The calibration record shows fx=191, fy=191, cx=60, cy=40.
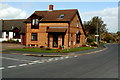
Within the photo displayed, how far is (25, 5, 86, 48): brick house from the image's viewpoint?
1300 inches

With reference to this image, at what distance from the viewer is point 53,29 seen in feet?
110

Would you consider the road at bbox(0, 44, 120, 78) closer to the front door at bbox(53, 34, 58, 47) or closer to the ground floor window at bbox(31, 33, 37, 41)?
the front door at bbox(53, 34, 58, 47)

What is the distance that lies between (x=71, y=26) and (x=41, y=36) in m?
5.74

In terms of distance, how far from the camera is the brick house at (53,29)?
33031mm

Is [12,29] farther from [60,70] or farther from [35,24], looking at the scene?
[60,70]

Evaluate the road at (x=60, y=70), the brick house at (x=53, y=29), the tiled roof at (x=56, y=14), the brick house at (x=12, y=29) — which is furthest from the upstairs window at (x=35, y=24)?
Answer: the road at (x=60, y=70)

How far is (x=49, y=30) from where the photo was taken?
33.5 m

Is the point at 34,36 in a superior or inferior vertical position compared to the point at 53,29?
inferior

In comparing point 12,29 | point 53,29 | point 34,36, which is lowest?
point 34,36

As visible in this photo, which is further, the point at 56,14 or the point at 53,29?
the point at 56,14

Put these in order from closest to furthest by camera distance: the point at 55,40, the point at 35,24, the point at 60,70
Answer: the point at 60,70, the point at 55,40, the point at 35,24

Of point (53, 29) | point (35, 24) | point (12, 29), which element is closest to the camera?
point (53, 29)

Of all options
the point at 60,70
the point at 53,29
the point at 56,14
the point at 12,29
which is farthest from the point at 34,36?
the point at 60,70

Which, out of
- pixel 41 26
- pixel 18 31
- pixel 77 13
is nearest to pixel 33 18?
pixel 41 26
